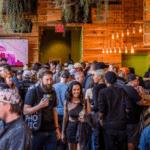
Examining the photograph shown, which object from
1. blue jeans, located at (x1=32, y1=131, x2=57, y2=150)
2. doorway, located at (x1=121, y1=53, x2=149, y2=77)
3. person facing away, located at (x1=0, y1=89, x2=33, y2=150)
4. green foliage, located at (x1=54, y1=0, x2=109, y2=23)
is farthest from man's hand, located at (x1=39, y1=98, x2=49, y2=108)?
doorway, located at (x1=121, y1=53, x2=149, y2=77)

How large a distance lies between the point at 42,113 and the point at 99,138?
1.16 m

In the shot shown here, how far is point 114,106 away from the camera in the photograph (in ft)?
11.9

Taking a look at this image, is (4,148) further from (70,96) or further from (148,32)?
(148,32)

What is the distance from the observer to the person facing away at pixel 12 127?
5.86 ft

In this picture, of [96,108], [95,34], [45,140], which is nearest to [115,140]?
[96,108]

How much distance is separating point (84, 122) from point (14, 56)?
7833 mm

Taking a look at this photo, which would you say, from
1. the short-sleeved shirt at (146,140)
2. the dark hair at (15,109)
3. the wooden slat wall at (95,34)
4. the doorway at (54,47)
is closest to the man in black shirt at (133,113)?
the short-sleeved shirt at (146,140)

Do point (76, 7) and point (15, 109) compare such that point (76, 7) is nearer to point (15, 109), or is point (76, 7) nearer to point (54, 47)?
point (15, 109)

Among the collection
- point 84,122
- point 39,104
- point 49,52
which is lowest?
point 84,122

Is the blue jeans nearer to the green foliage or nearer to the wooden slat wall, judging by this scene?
the green foliage

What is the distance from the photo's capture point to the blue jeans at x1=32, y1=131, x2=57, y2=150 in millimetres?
3154

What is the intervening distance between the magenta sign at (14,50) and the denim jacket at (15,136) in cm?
911

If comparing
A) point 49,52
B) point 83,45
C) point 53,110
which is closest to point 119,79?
point 53,110

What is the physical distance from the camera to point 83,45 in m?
11.1
